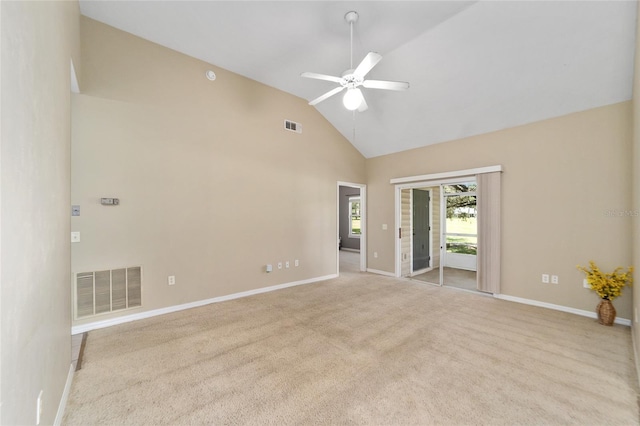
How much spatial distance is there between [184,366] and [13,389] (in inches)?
63.3

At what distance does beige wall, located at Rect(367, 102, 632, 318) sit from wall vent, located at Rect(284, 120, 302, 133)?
10.1 feet

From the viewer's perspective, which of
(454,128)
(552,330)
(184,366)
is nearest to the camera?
(184,366)

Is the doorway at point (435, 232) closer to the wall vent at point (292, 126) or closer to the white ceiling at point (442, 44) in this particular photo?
the white ceiling at point (442, 44)

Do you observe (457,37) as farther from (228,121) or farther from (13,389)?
(13,389)

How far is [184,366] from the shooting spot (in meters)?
2.46

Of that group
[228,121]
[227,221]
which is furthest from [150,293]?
[228,121]

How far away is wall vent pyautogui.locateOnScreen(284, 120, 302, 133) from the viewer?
5109mm

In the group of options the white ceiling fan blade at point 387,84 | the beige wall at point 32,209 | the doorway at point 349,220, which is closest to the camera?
the beige wall at point 32,209

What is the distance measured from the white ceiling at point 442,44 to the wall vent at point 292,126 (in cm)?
80

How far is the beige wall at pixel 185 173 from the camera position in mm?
3299

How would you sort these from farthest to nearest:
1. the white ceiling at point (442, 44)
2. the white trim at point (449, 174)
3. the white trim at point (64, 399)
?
the white trim at point (449, 174) → the white ceiling at point (442, 44) → the white trim at point (64, 399)

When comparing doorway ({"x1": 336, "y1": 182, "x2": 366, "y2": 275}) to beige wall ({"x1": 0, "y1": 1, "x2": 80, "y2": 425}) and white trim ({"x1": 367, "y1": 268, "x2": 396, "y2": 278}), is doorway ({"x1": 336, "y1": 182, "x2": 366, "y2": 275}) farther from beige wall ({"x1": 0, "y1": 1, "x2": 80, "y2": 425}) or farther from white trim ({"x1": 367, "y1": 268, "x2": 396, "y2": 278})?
beige wall ({"x1": 0, "y1": 1, "x2": 80, "y2": 425})

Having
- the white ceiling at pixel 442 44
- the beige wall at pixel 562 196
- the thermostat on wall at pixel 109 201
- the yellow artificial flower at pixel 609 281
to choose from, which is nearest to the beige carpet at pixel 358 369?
the yellow artificial flower at pixel 609 281

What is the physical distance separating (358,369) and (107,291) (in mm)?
3218
